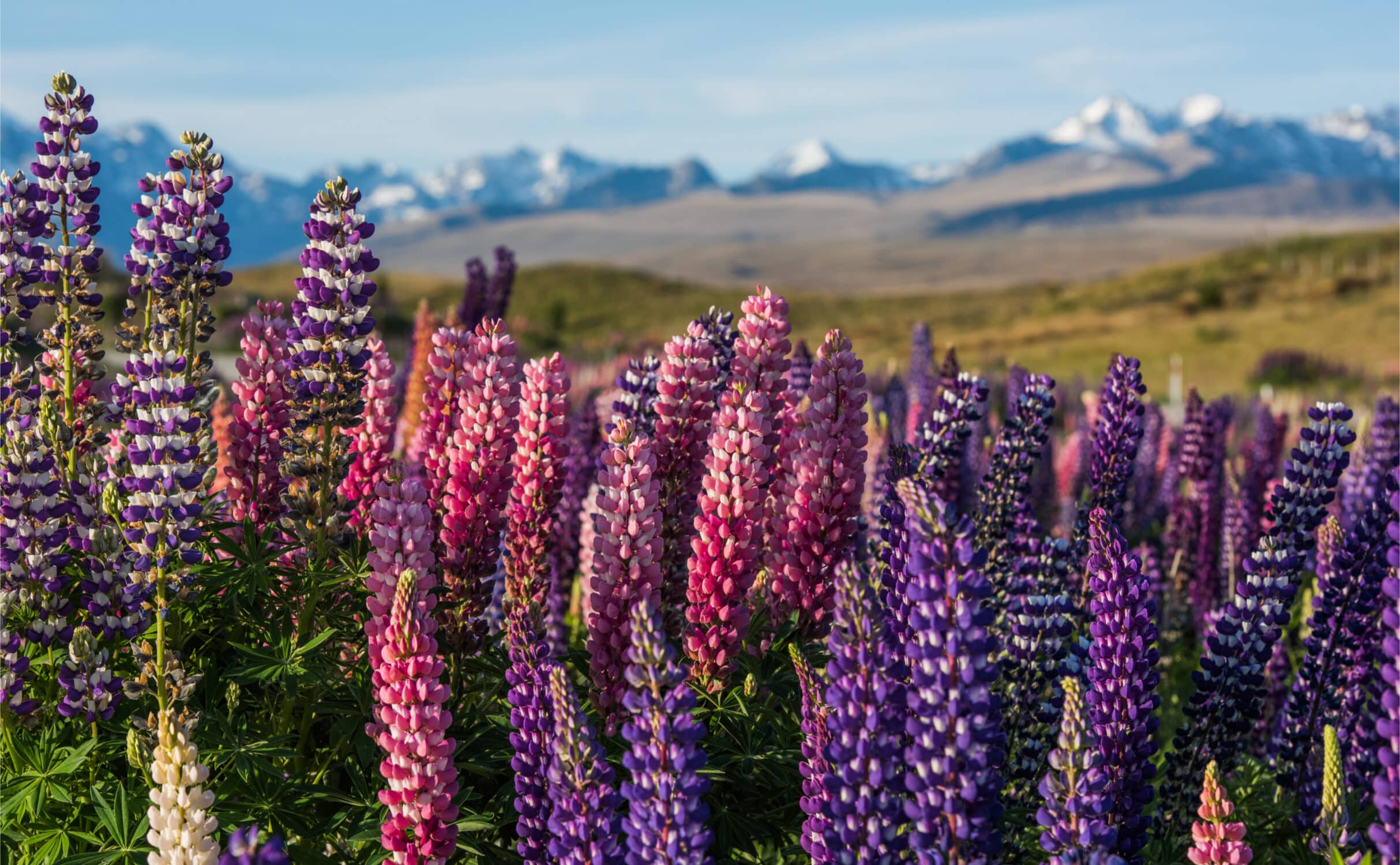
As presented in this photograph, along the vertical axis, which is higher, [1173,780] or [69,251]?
[69,251]

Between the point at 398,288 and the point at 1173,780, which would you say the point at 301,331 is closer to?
the point at 1173,780

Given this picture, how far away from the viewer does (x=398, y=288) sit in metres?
95.4

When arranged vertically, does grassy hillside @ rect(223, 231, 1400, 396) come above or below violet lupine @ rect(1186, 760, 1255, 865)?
above

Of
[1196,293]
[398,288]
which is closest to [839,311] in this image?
[398,288]

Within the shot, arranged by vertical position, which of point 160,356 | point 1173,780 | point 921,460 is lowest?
point 1173,780

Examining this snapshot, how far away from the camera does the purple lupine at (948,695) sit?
2.44 m

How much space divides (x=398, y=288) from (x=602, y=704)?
9624cm

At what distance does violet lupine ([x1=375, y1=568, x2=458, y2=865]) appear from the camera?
2814 millimetres

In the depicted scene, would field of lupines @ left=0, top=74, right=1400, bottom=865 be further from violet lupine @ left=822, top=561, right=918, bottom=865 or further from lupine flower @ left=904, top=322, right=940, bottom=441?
lupine flower @ left=904, top=322, right=940, bottom=441

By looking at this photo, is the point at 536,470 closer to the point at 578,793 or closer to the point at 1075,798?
the point at 578,793

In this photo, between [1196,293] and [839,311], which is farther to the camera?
[839,311]

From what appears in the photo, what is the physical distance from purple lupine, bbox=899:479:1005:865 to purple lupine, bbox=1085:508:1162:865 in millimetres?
699

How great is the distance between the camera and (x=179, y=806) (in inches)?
97.9

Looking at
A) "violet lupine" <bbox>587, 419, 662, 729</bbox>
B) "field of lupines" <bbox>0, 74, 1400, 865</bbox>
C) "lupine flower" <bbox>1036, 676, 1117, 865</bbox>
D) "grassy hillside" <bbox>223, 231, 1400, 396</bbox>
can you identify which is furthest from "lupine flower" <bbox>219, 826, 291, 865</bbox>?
"grassy hillside" <bbox>223, 231, 1400, 396</bbox>
